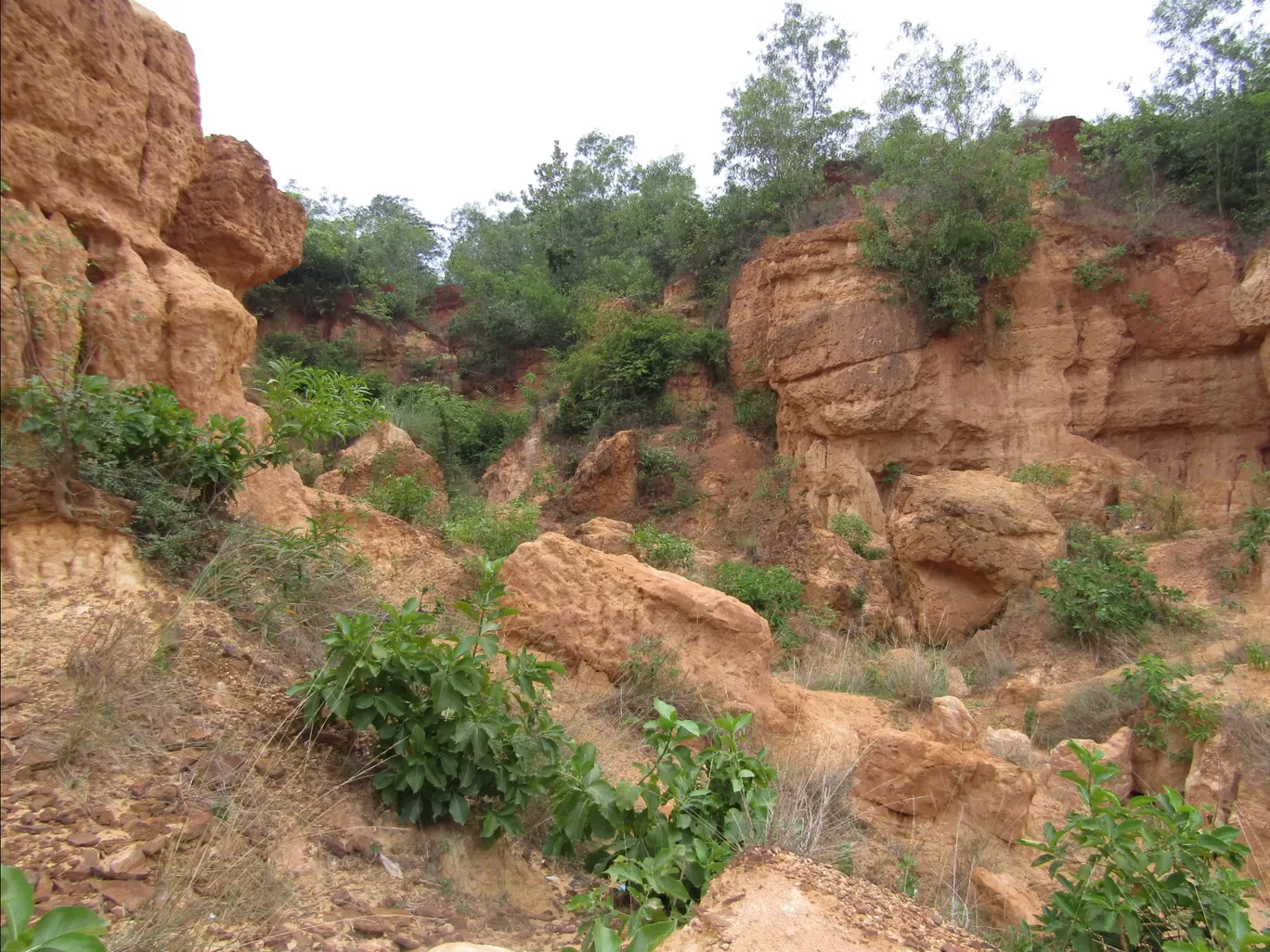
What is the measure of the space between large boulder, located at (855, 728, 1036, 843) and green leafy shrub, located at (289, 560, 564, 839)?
2.58 meters

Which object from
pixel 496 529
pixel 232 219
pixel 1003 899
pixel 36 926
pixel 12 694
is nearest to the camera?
pixel 36 926

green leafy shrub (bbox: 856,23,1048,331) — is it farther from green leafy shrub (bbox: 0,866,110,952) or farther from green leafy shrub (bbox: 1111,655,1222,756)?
green leafy shrub (bbox: 0,866,110,952)

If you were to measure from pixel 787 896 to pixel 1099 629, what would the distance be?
721 cm

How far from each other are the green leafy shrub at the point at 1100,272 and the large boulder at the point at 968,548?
5.27 metres

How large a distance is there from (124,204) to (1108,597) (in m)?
9.30

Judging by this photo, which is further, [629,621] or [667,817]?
[629,621]

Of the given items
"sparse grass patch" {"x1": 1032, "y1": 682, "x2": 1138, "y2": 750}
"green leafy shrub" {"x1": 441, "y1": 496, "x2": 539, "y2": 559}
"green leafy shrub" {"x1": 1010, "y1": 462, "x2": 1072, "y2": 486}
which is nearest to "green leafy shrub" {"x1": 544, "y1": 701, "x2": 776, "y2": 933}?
"green leafy shrub" {"x1": 441, "y1": 496, "x2": 539, "y2": 559}

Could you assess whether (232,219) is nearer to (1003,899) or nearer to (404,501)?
(404,501)

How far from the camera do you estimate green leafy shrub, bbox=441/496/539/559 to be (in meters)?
7.73

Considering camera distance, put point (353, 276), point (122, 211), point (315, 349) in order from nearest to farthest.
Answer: point (122, 211) < point (315, 349) < point (353, 276)

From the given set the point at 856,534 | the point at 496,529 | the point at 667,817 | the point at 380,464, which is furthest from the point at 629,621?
the point at 856,534

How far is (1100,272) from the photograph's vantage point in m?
14.0

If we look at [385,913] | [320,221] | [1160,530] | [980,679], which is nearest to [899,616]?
[980,679]

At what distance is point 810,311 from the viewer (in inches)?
585
